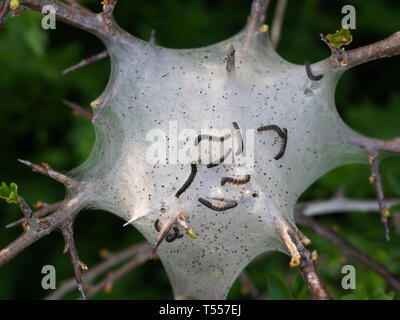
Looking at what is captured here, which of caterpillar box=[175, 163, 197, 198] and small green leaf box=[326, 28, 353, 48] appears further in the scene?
caterpillar box=[175, 163, 197, 198]

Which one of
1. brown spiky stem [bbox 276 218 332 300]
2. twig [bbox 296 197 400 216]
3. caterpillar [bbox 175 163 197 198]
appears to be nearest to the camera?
brown spiky stem [bbox 276 218 332 300]

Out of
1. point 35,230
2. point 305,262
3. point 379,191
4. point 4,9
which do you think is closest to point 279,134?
point 379,191

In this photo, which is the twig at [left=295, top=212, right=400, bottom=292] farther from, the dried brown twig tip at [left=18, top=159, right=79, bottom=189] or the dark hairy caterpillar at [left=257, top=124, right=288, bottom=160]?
the dried brown twig tip at [left=18, top=159, right=79, bottom=189]

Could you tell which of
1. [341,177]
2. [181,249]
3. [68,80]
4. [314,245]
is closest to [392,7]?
[341,177]

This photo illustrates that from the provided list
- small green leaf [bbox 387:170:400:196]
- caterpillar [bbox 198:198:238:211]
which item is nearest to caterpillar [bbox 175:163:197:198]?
caterpillar [bbox 198:198:238:211]

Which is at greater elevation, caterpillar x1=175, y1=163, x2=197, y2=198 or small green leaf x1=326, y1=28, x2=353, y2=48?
small green leaf x1=326, y1=28, x2=353, y2=48

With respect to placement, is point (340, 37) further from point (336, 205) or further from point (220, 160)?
point (336, 205)
